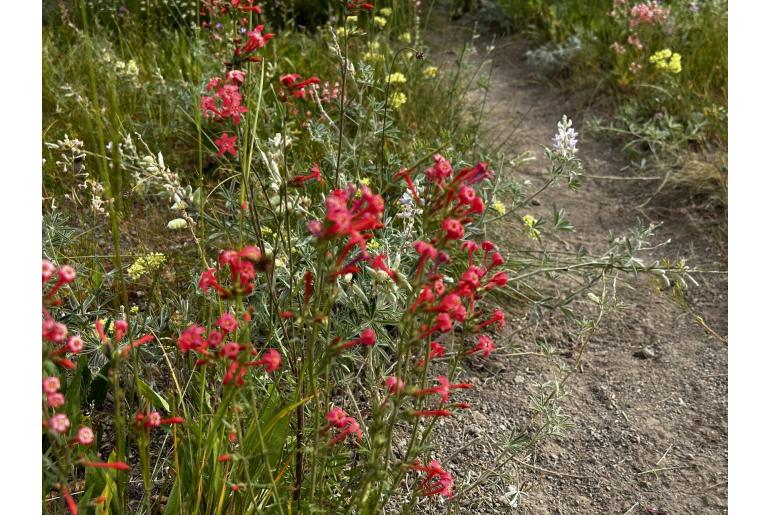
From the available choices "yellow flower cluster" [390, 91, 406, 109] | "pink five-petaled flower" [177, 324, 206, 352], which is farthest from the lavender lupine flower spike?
"pink five-petaled flower" [177, 324, 206, 352]

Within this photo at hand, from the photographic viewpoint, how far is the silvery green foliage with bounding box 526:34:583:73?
5254mm

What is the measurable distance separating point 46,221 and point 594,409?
207 cm

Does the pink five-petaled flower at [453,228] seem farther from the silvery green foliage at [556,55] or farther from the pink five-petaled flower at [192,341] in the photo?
the silvery green foliage at [556,55]

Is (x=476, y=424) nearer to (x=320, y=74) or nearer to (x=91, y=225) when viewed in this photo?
(x=91, y=225)

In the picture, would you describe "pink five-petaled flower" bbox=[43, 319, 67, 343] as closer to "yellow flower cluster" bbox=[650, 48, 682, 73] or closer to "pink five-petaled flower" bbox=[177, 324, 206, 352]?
"pink five-petaled flower" bbox=[177, 324, 206, 352]

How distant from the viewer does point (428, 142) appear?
145 inches

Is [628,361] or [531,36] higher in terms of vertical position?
[531,36]

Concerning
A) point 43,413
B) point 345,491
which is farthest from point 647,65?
point 43,413

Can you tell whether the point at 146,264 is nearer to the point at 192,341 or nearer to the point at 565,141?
the point at 192,341

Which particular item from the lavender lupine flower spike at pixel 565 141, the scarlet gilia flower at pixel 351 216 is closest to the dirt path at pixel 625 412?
the lavender lupine flower spike at pixel 565 141

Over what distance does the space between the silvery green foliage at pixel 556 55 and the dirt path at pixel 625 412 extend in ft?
5.80

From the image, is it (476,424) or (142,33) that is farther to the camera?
(142,33)

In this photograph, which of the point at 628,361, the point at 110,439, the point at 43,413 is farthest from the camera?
the point at 628,361

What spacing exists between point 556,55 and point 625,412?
10.9ft
